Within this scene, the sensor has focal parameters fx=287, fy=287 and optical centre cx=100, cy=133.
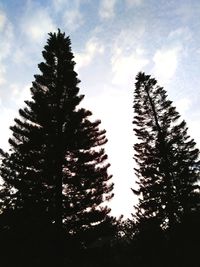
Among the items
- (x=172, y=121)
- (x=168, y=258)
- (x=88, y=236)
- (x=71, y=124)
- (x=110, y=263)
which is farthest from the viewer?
(x=172, y=121)

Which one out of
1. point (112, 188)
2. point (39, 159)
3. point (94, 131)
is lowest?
point (112, 188)

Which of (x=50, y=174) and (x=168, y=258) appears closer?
(x=168, y=258)

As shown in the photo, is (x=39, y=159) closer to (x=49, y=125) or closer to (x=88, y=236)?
(x=49, y=125)

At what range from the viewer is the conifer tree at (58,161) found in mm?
17188

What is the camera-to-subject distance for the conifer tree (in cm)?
1719

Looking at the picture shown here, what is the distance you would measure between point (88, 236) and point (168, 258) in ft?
18.9

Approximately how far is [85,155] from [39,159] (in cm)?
306

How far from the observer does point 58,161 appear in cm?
1795

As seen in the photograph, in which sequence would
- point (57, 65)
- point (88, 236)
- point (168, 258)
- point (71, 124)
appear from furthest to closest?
point (57, 65) → point (71, 124) → point (88, 236) → point (168, 258)

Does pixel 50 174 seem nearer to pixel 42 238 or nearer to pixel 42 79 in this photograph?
pixel 42 238

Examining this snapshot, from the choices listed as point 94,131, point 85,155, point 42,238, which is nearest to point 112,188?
point 85,155

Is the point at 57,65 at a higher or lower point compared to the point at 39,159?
higher

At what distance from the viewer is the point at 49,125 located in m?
19.5

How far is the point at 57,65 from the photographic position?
23.3 m
